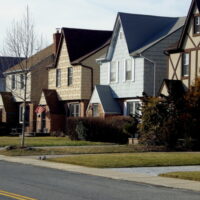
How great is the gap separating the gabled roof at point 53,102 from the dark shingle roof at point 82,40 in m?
4.10

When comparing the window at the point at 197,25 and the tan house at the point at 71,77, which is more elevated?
the window at the point at 197,25

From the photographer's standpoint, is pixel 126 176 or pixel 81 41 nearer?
pixel 126 176

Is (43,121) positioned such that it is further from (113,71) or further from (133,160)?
(133,160)

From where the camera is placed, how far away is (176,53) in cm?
4269

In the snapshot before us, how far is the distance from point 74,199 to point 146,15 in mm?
36339

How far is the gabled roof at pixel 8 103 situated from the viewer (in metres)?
63.6

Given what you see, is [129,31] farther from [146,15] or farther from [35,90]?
[35,90]

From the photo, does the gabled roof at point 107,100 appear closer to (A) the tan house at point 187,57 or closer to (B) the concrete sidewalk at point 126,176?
(A) the tan house at point 187,57

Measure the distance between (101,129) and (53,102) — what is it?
12.6m

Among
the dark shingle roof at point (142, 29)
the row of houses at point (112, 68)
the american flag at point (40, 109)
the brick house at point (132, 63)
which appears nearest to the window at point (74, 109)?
the row of houses at point (112, 68)

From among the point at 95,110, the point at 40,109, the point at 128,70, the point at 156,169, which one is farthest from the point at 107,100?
the point at 156,169

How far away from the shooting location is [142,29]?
4894 centimetres

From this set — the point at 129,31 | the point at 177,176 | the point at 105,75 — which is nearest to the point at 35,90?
the point at 105,75

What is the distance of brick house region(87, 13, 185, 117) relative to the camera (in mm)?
46344
